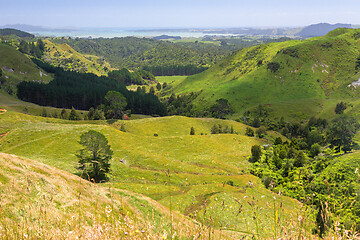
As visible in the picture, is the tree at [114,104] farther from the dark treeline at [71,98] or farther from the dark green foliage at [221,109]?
the dark green foliage at [221,109]

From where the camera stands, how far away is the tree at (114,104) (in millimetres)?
135375

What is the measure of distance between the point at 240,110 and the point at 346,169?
157741 mm

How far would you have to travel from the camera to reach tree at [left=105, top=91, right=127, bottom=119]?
135m

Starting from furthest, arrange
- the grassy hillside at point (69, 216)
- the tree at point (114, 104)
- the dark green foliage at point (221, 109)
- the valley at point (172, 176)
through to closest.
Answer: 1. the dark green foliage at point (221, 109)
2. the tree at point (114, 104)
3. the valley at point (172, 176)
4. the grassy hillside at point (69, 216)

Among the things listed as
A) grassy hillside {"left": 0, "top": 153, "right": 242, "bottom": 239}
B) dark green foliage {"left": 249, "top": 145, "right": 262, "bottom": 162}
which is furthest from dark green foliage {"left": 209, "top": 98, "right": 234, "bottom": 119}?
grassy hillside {"left": 0, "top": 153, "right": 242, "bottom": 239}

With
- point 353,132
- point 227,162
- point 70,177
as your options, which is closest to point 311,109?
point 353,132

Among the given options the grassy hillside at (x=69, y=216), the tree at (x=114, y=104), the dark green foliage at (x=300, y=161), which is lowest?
the dark green foliage at (x=300, y=161)

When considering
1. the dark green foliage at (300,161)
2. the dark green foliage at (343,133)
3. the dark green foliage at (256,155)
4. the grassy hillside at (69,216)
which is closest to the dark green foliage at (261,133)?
the dark green foliage at (343,133)

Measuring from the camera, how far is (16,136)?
2507 inches

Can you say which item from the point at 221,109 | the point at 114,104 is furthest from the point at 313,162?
the point at 221,109

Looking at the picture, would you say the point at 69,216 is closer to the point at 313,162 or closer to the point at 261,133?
the point at 313,162

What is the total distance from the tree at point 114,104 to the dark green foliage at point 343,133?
124 meters

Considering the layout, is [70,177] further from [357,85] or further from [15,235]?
[357,85]

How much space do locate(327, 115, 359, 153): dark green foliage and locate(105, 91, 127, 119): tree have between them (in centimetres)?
12355
